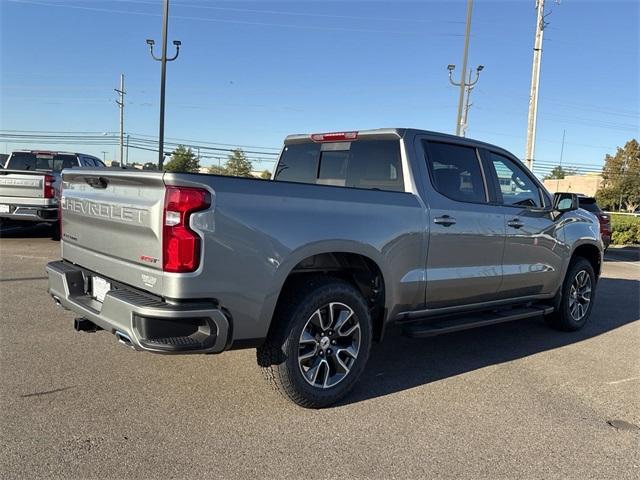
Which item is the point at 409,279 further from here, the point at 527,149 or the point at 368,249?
the point at 527,149

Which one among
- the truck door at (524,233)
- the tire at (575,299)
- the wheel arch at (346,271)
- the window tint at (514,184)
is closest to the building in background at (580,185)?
the tire at (575,299)

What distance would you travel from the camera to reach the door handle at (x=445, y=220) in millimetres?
4383

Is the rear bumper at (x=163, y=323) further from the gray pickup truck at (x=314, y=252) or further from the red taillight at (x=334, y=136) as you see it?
the red taillight at (x=334, y=136)

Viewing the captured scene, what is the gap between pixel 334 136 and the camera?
5027 millimetres

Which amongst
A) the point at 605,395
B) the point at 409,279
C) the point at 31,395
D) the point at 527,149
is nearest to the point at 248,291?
the point at 409,279

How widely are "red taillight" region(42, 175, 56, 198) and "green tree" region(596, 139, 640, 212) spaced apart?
193ft

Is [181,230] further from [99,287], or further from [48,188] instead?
[48,188]

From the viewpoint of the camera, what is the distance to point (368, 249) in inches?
153

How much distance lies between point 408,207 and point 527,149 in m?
20.2

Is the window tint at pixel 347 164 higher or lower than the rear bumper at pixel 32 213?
higher

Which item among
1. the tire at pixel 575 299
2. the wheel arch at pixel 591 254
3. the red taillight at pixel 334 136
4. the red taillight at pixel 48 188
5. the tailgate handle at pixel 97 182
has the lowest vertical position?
the tire at pixel 575 299

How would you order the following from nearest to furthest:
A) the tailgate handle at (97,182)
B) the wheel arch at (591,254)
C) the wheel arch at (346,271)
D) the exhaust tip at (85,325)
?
the wheel arch at (346,271)
the tailgate handle at (97,182)
the exhaust tip at (85,325)
the wheel arch at (591,254)

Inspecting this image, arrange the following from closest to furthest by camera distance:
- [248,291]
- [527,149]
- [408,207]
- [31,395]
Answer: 1. [248,291]
2. [31,395]
3. [408,207]
4. [527,149]

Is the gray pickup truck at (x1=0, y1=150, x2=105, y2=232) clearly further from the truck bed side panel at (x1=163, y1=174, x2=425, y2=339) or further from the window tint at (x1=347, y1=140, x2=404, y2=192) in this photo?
the truck bed side panel at (x1=163, y1=174, x2=425, y2=339)
